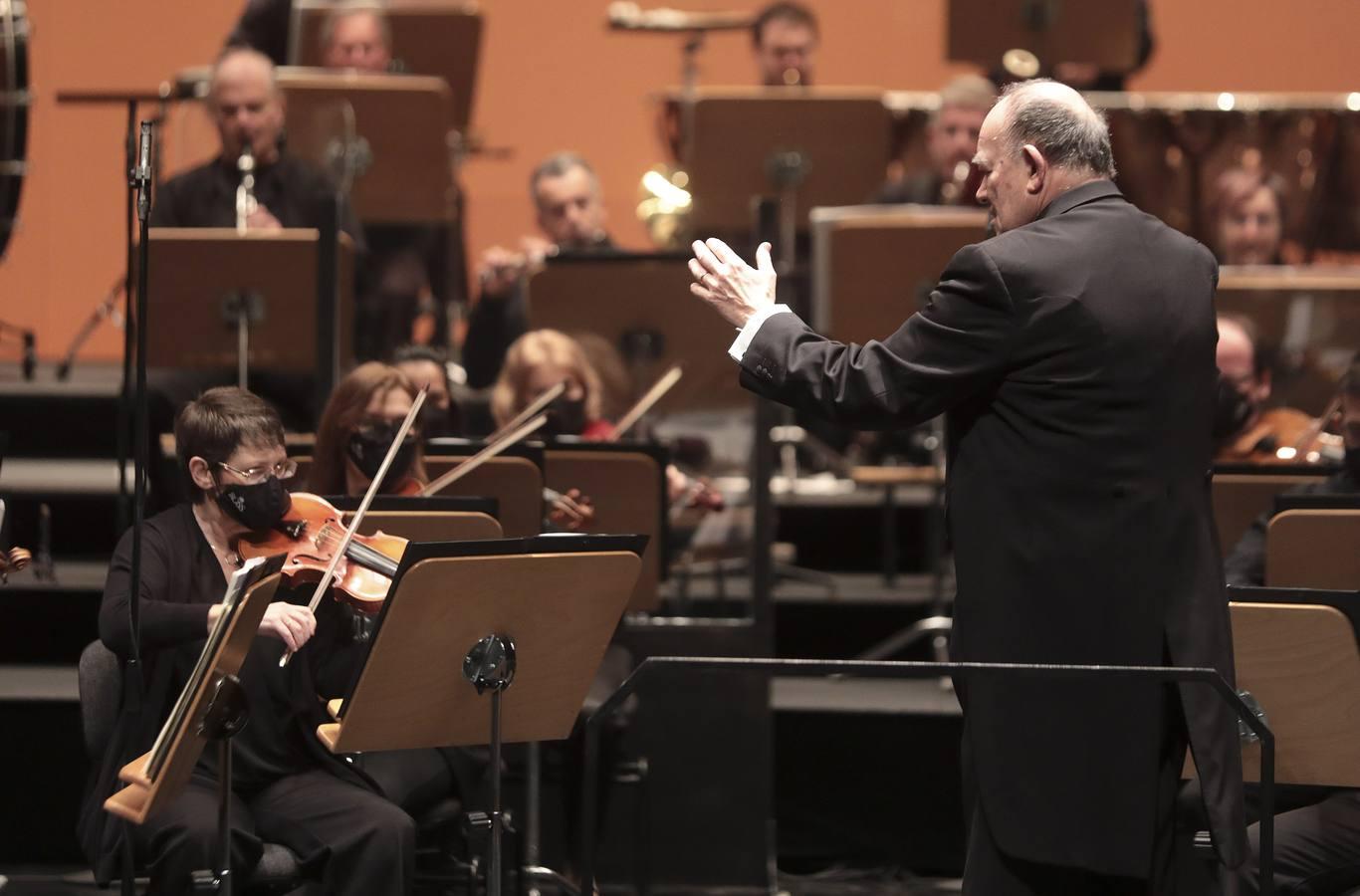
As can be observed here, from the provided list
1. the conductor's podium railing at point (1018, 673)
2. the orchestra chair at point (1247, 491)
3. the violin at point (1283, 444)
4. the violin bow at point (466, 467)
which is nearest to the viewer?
the conductor's podium railing at point (1018, 673)

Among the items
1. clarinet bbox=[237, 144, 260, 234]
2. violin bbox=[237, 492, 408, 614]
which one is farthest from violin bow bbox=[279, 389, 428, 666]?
clarinet bbox=[237, 144, 260, 234]

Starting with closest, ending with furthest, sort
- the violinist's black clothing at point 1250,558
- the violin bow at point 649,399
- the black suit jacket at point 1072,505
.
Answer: the black suit jacket at point 1072,505
the violinist's black clothing at point 1250,558
the violin bow at point 649,399

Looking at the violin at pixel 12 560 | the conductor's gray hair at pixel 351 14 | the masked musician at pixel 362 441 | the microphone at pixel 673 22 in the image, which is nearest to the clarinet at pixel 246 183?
the conductor's gray hair at pixel 351 14

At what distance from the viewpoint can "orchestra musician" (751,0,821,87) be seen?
21.6 feet

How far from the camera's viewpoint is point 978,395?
2.66m

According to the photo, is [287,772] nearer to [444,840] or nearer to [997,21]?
[444,840]

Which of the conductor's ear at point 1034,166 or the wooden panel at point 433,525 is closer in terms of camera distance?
the conductor's ear at point 1034,166

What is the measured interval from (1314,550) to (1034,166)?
3.86 feet

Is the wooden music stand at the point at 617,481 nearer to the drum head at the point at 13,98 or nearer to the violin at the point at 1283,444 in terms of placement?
the violin at the point at 1283,444

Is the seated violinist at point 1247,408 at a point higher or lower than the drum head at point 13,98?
lower

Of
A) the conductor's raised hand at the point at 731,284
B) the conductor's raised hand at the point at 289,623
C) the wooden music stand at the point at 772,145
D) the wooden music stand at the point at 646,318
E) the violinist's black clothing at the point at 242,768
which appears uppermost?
the wooden music stand at the point at 772,145

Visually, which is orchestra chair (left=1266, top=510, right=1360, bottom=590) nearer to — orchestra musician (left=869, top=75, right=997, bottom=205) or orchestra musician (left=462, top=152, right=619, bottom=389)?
orchestra musician (left=869, top=75, right=997, bottom=205)

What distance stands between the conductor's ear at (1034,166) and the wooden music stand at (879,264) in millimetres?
2211

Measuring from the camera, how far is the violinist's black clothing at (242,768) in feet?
10.5
